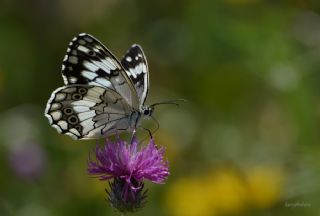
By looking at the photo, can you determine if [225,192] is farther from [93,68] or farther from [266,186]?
[93,68]

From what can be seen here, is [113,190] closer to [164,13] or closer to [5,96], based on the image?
[5,96]

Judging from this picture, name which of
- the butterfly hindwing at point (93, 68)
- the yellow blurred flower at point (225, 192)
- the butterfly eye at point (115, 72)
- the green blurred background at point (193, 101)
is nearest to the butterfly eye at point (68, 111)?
the butterfly hindwing at point (93, 68)

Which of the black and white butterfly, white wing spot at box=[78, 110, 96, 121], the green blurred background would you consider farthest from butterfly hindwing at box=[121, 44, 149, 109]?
the green blurred background

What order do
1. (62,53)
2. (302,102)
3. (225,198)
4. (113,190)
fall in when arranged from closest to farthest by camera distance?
1. (113,190)
2. (302,102)
3. (225,198)
4. (62,53)

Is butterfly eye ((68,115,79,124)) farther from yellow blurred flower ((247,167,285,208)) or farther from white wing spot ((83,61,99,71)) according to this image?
yellow blurred flower ((247,167,285,208))

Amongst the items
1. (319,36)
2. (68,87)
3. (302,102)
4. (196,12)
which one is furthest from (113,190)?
(196,12)

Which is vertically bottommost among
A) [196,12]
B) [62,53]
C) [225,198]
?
[225,198]

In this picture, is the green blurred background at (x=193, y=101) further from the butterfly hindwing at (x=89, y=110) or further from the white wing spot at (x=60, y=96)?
the white wing spot at (x=60, y=96)
